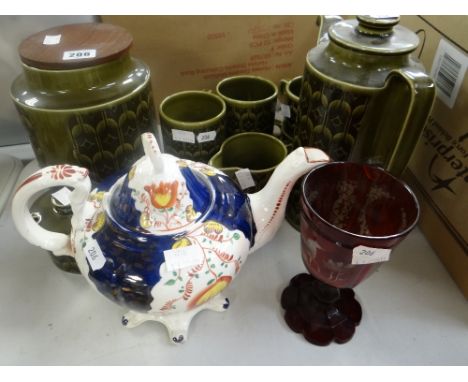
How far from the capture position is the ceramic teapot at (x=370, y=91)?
52 cm

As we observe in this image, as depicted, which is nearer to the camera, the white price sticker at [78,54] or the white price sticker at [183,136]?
the white price sticker at [78,54]

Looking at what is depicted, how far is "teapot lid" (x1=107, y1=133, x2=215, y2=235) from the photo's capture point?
46cm

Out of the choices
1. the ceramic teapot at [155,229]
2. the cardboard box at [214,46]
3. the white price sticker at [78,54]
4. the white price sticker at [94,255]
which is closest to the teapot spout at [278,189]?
the ceramic teapot at [155,229]

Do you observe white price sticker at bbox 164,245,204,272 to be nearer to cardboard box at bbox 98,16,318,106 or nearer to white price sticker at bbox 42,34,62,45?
white price sticker at bbox 42,34,62,45

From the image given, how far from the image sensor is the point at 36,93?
23.2 inches

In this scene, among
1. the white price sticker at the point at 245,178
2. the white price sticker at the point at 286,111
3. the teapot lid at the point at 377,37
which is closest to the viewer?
the teapot lid at the point at 377,37

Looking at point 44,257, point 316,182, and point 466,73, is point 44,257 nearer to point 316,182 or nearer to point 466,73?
point 316,182

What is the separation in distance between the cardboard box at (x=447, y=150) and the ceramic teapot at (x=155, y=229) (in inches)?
10.6

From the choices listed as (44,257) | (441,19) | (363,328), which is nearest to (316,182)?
(363,328)

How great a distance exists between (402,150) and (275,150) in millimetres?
235

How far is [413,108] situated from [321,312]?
0.33 metres

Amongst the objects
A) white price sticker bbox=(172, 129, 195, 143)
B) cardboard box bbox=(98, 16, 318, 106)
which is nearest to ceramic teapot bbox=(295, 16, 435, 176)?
Answer: white price sticker bbox=(172, 129, 195, 143)

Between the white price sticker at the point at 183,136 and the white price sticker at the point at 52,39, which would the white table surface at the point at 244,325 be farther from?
the white price sticker at the point at 52,39

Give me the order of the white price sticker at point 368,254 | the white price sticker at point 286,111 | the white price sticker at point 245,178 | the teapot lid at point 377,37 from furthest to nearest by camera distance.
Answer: the white price sticker at point 286,111, the white price sticker at point 245,178, the teapot lid at point 377,37, the white price sticker at point 368,254
